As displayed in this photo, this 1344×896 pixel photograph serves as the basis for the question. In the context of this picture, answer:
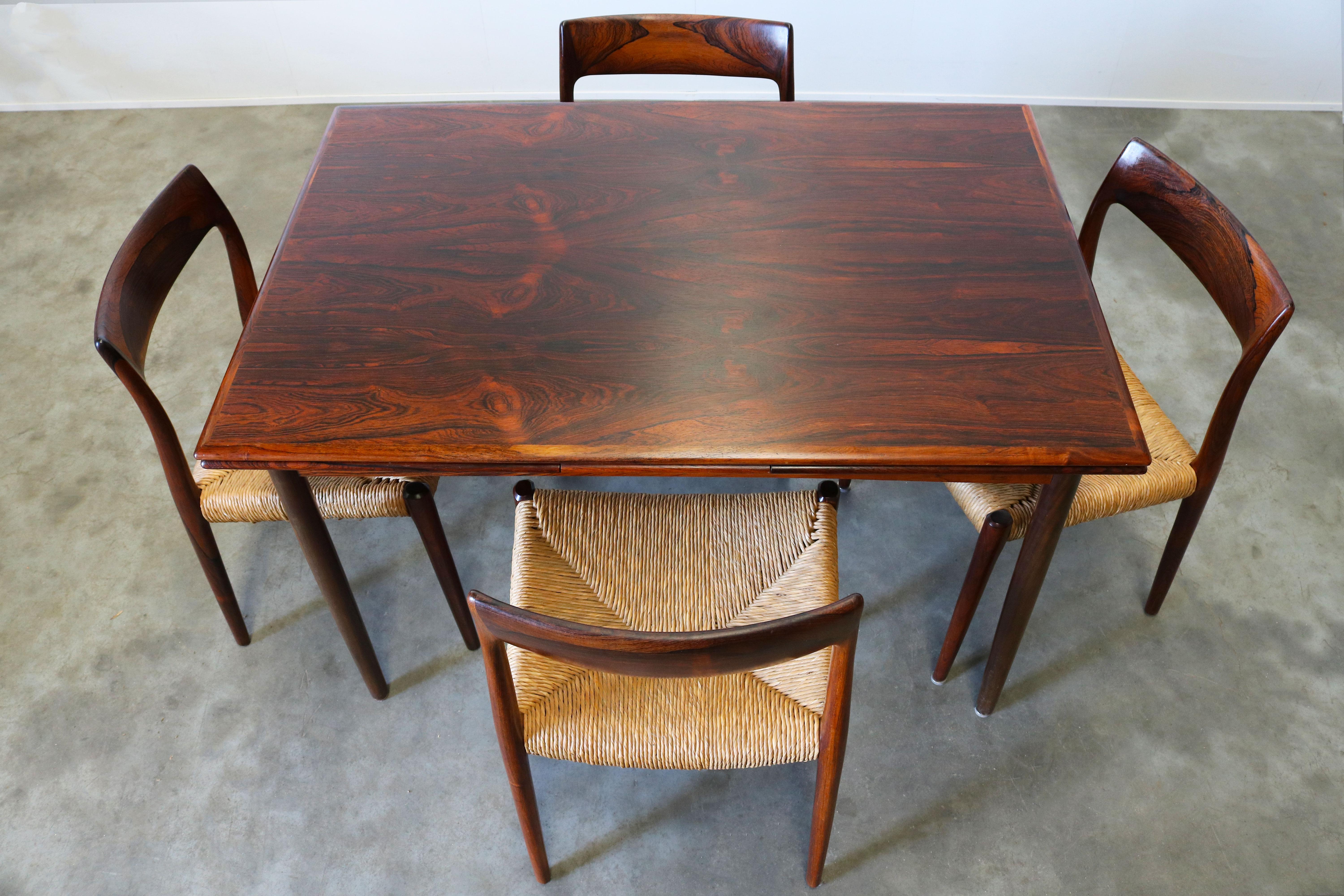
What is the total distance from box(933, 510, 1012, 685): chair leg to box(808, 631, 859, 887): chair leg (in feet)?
1.10

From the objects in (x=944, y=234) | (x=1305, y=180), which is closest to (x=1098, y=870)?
(x=944, y=234)

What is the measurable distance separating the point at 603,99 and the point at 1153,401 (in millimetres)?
2150

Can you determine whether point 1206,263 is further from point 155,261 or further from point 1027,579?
point 155,261

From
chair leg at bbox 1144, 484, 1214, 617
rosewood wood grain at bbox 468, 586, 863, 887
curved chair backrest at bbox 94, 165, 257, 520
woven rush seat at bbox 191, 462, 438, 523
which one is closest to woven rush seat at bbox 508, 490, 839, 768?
rosewood wood grain at bbox 468, 586, 863, 887

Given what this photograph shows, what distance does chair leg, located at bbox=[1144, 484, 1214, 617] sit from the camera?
167cm

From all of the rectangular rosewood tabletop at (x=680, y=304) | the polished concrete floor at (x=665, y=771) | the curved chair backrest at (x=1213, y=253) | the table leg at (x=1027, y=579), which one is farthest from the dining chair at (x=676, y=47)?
the table leg at (x=1027, y=579)

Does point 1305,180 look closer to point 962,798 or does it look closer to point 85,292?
point 962,798

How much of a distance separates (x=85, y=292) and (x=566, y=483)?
5.01ft

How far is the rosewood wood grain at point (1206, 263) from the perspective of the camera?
1394 mm

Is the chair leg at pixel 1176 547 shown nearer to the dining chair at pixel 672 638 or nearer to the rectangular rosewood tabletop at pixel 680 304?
the rectangular rosewood tabletop at pixel 680 304

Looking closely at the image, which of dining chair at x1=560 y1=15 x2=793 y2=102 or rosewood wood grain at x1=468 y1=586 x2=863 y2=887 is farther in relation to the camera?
dining chair at x1=560 y1=15 x2=793 y2=102

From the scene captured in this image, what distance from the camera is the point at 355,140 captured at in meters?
1.70

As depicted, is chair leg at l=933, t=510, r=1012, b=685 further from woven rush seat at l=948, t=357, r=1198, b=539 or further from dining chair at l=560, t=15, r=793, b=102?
dining chair at l=560, t=15, r=793, b=102

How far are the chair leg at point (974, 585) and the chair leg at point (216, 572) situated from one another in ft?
4.29
